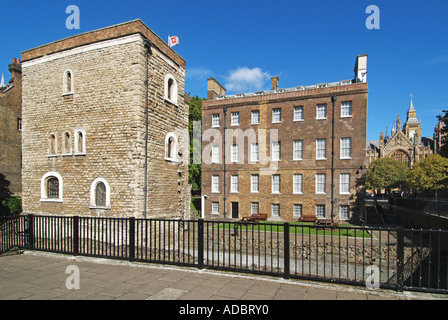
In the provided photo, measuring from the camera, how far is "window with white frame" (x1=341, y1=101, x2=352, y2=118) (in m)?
24.0

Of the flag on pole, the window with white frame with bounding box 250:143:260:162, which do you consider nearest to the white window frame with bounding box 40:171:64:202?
the flag on pole

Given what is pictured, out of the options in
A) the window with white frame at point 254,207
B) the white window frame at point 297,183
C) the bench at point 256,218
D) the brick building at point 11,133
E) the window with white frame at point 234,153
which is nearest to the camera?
the brick building at point 11,133

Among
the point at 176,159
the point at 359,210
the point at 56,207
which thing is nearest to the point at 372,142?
the point at 359,210

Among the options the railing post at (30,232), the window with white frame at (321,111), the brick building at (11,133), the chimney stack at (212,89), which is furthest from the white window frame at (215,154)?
the railing post at (30,232)

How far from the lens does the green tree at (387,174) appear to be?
177 feet

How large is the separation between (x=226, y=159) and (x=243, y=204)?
507 centimetres

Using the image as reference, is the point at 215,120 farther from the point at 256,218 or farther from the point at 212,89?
the point at 256,218

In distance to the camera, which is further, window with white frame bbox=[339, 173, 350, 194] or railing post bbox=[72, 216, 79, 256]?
window with white frame bbox=[339, 173, 350, 194]

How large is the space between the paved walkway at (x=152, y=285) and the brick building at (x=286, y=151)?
19817 millimetres

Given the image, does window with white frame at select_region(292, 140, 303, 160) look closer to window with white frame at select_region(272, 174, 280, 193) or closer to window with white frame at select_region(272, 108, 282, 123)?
window with white frame at select_region(272, 174, 280, 193)

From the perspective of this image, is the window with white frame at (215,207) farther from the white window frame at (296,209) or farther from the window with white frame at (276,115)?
the window with white frame at (276,115)

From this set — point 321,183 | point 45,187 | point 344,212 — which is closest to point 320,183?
point 321,183

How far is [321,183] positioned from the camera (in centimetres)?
2488

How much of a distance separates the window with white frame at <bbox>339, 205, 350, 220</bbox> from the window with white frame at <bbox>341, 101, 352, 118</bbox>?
27.5 ft
